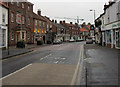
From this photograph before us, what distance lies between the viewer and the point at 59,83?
6551 mm

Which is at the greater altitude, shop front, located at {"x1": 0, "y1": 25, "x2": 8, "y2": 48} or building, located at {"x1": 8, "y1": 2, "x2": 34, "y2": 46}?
building, located at {"x1": 8, "y1": 2, "x2": 34, "y2": 46}

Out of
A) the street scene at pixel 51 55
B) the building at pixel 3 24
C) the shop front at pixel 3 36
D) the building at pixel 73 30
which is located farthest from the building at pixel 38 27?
the building at pixel 73 30

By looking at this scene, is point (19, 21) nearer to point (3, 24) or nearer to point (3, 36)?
point (3, 36)

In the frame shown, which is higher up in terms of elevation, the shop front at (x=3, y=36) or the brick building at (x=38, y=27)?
the brick building at (x=38, y=27)

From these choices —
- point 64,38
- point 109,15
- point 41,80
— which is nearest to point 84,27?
point 64,38

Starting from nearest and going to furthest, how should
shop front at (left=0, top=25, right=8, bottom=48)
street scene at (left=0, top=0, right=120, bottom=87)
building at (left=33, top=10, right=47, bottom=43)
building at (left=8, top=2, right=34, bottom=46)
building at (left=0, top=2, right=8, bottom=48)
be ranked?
street scene at (left=0, top=0, right=120, bottom=87)
shop front at (left=0, top=25, right=8, bottom=48)
building at (left=0, top=2, right=8, bottom=48)
building at (left=8, top=2, right=34, bottom=46)
building at (left=33, top=10, right=47, bottom=43)

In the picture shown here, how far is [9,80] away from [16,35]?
2870 cm

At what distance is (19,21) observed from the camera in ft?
110

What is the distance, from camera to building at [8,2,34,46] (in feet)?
107

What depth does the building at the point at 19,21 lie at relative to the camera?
32.7 meters

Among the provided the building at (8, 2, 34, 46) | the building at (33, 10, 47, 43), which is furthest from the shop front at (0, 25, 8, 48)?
the building at (33, 10, 47, 43)

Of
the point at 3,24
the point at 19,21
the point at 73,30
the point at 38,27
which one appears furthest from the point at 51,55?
the point at 73,30

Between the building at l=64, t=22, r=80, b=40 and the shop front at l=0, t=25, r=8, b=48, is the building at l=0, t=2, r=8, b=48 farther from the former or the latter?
the building at l=64, t=22, r=80, b=40

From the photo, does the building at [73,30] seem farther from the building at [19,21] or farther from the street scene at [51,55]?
the building at [19,21]
